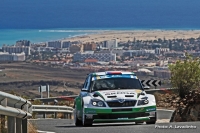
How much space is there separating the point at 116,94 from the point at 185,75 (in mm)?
16771

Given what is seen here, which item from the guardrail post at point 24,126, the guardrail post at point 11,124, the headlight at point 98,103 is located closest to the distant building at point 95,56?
the headlight at point 98,103

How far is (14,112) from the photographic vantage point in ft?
33.0

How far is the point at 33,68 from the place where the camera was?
74875mm

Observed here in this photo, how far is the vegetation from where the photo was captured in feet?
105

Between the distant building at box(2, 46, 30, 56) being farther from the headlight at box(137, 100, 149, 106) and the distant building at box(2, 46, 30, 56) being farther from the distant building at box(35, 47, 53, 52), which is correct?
the headlight at box(137, 100, 149, 106)

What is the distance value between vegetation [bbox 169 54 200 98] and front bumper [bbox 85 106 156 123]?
1572 cm

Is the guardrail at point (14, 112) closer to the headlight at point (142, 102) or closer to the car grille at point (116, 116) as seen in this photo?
the car grille at point (116, 116)

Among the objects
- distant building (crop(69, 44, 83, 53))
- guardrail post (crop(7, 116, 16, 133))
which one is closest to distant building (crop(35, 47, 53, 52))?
distant building (crop(69, 44, 83, 53))

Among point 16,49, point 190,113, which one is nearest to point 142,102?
point 190,113

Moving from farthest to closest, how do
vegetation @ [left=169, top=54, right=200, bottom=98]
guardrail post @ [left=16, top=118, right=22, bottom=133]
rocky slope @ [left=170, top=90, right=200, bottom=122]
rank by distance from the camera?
vegetation @ [left=169, top=54, right=200, bottom=98]
rocky slope @ [left=170, top=90, right=200, bottom=122]
guardrail post @ [left=16, top=118, right=22, bottom=133]

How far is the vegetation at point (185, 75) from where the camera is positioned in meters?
32.1

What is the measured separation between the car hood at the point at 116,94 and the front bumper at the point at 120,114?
10.5 inches

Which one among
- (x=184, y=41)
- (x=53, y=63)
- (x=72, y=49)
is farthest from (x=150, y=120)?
(x=184, y=41)

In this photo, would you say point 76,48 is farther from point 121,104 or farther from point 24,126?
point 24,126
